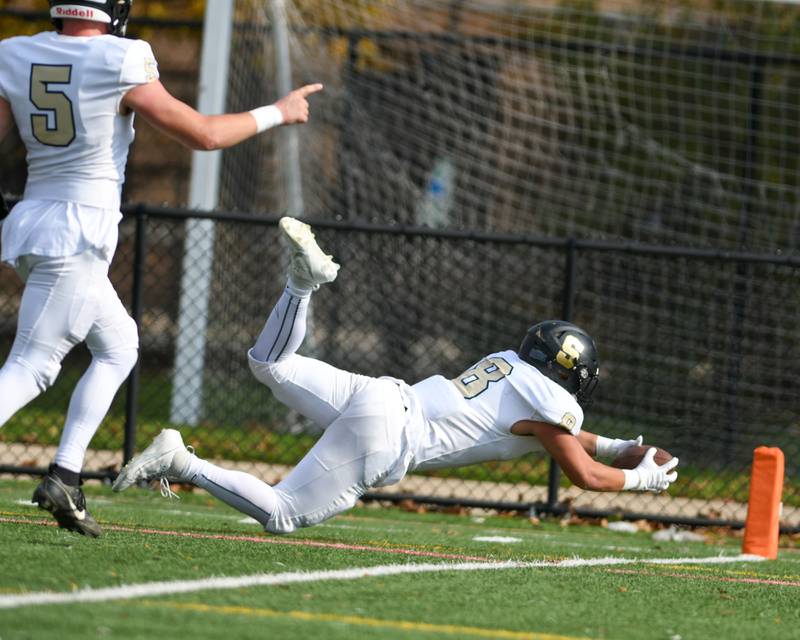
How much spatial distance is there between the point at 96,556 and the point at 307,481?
92 cm

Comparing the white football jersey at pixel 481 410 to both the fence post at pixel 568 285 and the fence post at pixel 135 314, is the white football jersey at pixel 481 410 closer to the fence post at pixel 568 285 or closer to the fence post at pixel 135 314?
the fence post at pixel 568 285

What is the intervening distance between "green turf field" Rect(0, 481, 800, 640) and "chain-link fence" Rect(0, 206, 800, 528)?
7.28 ft

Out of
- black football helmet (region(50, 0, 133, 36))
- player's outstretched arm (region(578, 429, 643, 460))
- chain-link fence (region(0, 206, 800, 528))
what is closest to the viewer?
black football helmet (region(50, 0, 133, 36))

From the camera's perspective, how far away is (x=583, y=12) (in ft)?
39.9

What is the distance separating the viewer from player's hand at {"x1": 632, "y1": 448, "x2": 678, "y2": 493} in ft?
17.9

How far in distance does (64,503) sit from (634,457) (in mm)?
2228

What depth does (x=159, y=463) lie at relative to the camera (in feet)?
17.3

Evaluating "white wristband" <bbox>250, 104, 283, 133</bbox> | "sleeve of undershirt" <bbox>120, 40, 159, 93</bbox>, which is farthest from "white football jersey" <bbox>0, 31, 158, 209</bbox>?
"white wristband" <bbox>250, 104, 283, 133</bbox>

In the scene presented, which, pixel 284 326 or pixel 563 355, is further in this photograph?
pixel 563 355

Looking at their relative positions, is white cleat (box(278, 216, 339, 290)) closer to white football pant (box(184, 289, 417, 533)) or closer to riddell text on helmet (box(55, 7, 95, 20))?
white football pant (box(184, 289, 417, 533))

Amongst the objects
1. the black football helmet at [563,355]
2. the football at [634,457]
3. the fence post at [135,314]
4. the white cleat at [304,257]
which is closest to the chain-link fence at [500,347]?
the fence post at [135,314]

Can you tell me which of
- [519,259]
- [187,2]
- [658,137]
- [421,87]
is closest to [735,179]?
[658,137]

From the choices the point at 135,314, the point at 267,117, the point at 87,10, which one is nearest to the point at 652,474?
the point at 267,117

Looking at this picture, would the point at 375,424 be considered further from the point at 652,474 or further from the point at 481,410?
the point at 652,474
